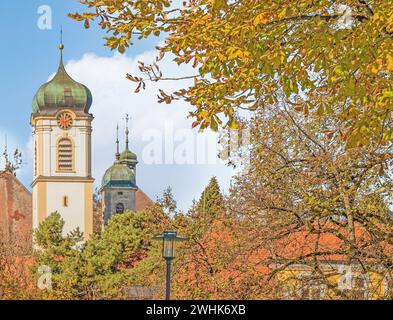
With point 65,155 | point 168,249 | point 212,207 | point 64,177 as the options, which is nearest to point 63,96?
point 65,155

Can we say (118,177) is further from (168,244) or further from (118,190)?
(168,244)

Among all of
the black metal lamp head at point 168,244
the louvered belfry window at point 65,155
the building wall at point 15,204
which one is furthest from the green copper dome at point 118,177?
the black metal lamp head at point 168,244

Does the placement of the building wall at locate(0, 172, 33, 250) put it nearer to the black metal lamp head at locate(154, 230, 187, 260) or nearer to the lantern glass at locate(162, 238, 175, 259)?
the black metal lamp head at locate(154, 230, 187, 260)

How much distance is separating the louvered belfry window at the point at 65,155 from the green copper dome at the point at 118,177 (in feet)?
26.7

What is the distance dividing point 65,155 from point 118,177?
9.64m

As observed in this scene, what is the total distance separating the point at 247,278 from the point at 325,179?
2.18 metres

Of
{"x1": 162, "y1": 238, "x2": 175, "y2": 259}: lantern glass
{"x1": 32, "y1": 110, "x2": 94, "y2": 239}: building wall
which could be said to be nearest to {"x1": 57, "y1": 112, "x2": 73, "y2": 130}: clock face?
{"x1": 32, "y1": 110, "x2": 94, "y2": 239}: building wall

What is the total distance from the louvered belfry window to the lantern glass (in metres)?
70.1

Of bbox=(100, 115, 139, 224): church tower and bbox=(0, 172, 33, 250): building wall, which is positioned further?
bbox=(100, 115, 139, 224): church tower

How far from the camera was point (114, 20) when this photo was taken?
14500 mm

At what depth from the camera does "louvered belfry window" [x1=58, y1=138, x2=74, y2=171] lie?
90.6 metres

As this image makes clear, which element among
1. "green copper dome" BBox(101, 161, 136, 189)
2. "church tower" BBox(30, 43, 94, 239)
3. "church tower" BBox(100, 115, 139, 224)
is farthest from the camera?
"green copper dome" BBox(101, 161, 136, 189)

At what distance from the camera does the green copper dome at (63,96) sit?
91375mm

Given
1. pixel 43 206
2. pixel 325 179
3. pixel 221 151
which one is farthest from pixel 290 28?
pixel 43 206
